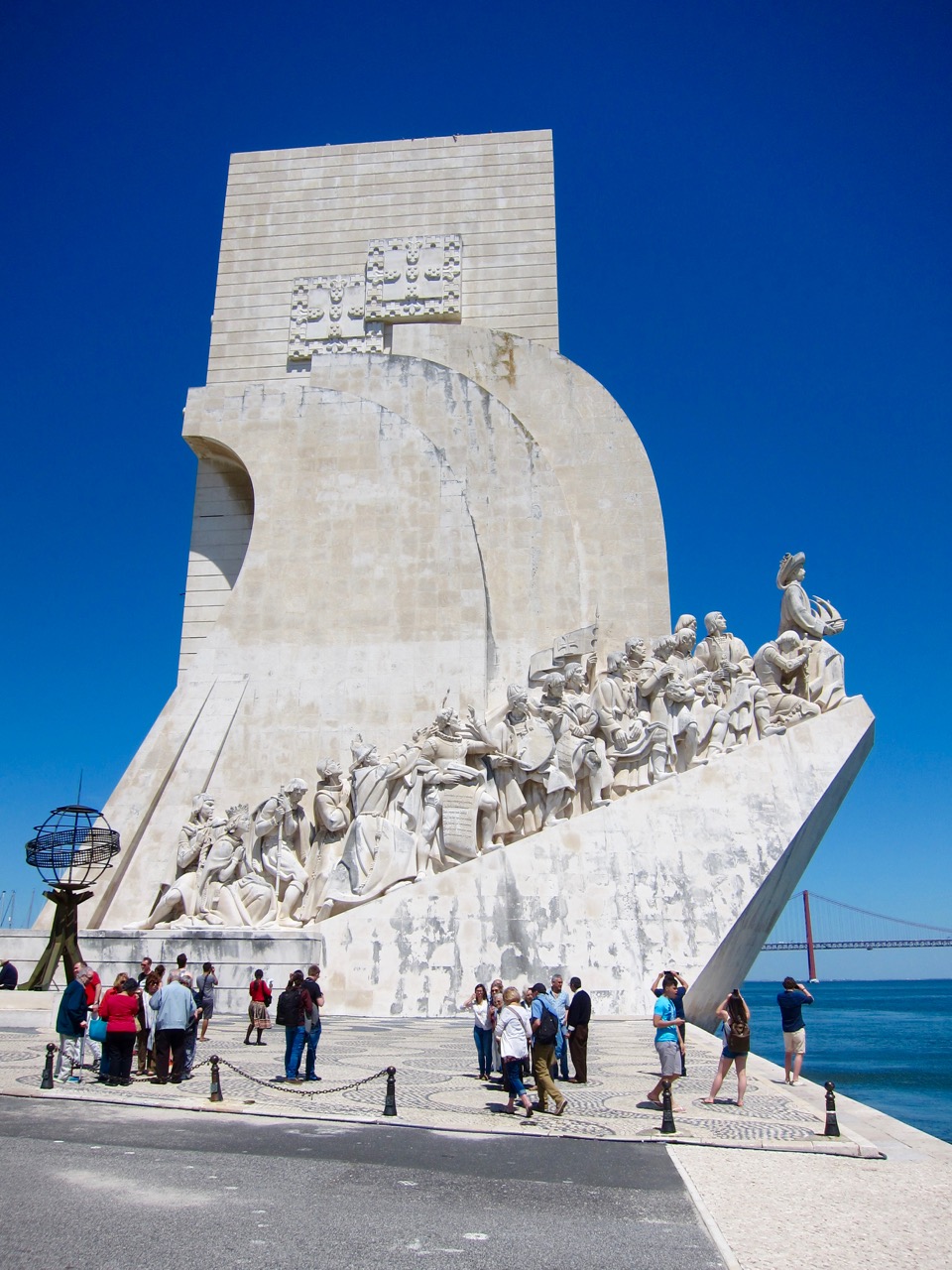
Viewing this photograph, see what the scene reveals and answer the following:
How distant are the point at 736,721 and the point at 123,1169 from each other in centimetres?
897

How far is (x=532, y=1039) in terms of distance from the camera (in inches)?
229

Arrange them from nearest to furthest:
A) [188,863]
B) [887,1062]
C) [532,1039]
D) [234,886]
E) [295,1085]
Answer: [532,1039]
[295,1085]
[234,886]
[188,863]
[887,1062]

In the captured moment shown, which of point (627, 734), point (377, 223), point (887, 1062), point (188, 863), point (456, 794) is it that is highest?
point (377, 223)

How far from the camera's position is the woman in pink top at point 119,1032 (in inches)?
251

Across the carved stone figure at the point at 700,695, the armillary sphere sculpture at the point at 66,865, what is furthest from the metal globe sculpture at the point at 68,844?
the carved stone figure at the point at 700,695

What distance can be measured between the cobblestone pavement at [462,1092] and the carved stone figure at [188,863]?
10.2ft

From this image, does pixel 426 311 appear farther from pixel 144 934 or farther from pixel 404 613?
pixel 144 934

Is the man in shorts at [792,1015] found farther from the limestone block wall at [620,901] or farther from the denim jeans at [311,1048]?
the limestone block wall at [620,901]

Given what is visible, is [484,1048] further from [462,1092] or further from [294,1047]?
[294,1047]

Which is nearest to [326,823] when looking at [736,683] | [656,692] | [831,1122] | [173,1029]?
[656,692]

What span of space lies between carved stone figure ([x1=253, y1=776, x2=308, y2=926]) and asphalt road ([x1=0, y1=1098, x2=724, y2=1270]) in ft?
22.3

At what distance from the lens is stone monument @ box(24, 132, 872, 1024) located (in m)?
10.8

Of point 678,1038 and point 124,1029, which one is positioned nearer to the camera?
point 678,1038

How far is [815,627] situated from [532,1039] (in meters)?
7.77
